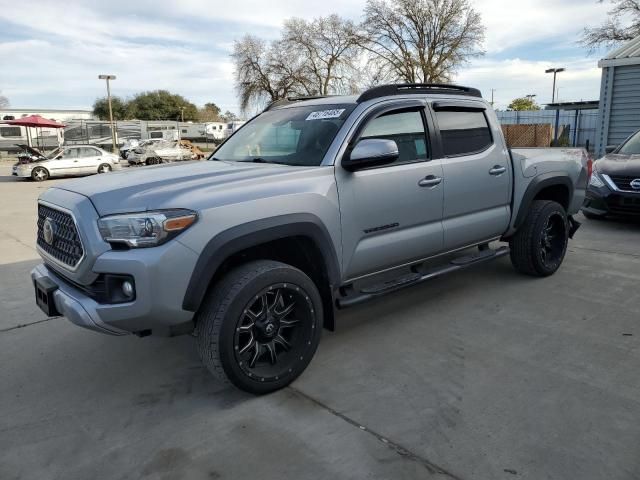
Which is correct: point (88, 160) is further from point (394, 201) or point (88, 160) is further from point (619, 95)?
point (394, 201)

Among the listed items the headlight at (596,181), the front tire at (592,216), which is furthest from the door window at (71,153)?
the headlight at (596,181)

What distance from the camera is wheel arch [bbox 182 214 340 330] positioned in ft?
9.23

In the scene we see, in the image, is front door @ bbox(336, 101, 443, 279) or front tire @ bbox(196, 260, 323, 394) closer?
Answer: front tire @ bbox(196, 260, 323, 394)

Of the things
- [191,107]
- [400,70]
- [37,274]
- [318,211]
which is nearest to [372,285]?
[318,211]

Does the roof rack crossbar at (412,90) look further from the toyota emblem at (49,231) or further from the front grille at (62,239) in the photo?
the toyota emblem at (49,231)

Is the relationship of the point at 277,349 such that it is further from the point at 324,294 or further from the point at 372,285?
the point at 372,285

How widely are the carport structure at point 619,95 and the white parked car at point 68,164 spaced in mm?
17994

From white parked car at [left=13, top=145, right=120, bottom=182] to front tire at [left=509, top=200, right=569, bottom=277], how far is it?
19.0 metres

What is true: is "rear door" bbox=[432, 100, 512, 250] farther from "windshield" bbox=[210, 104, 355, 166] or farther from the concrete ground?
"windshield" bbox=[210, 104, 355, 166]

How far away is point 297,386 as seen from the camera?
3.29 meters

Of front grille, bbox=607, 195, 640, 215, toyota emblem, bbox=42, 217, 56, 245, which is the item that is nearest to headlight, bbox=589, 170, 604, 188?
front grille, bbox=607, 195, 640, 215

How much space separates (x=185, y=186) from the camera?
9.73 ft

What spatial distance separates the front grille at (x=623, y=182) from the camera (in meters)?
7.49

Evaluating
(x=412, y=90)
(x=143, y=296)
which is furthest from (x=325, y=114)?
(x=143, y=296)
